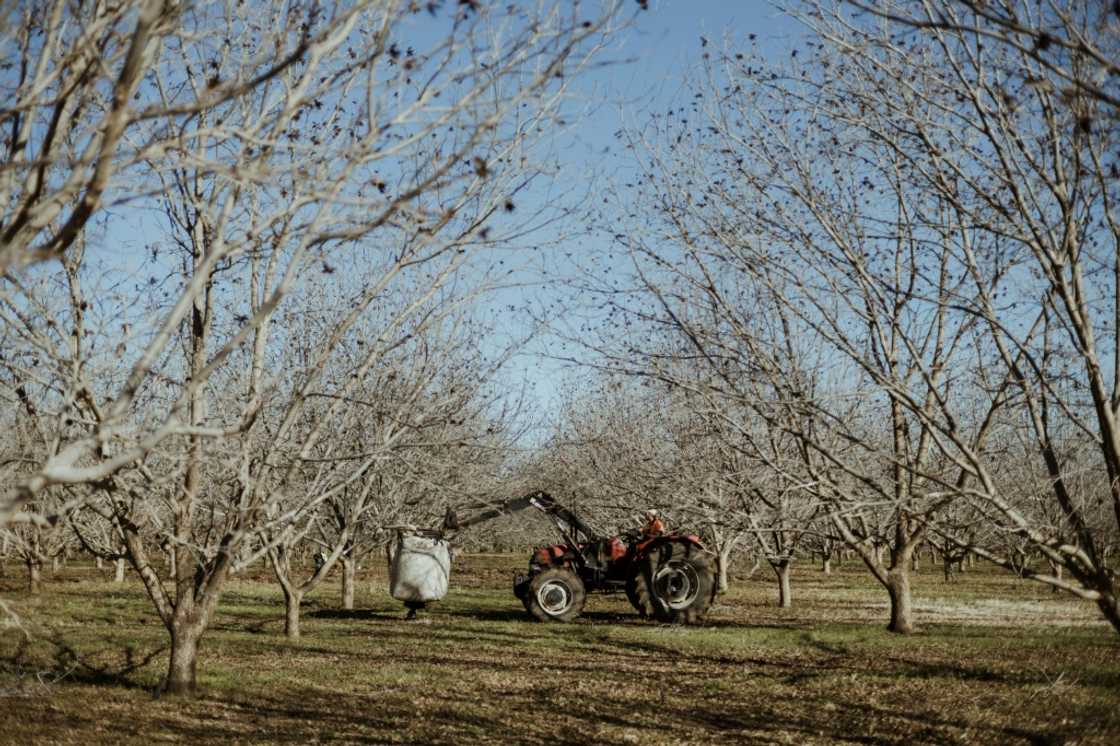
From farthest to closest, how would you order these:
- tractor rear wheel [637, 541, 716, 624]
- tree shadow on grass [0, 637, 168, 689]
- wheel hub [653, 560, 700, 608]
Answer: wheel hub [653, 560, 700, 608]
tractor rear wheel [637, 541, 716, 624]
tree shadow on grass [0, 637, 168, 689]

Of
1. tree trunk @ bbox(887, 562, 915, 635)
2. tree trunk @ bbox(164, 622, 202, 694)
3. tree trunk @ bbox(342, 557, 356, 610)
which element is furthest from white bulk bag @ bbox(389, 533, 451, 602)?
tree trunk @ bbox(164, 622, 202, 694)

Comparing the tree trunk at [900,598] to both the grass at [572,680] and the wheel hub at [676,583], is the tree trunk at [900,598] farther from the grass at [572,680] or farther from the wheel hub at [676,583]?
the wheel hub at [676,583]

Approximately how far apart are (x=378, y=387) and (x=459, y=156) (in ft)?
30.6

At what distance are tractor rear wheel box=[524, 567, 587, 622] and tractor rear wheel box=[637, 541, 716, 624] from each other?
1.17 meters

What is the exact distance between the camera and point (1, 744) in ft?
25.3

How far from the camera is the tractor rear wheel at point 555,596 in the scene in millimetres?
17547

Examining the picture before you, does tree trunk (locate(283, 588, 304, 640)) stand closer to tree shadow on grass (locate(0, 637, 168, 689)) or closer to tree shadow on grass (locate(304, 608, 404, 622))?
tree shadow on grass (locate(0, 637, 168, 689))

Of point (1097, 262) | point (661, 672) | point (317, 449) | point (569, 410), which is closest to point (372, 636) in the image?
point (317, 449)

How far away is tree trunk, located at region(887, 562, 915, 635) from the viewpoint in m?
14.7

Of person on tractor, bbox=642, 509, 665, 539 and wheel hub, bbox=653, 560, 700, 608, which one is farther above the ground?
person on tractor, bbox=642, 509, 665, 539

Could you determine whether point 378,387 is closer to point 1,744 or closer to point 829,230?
point 1,744

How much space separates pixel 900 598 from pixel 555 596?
235 inches

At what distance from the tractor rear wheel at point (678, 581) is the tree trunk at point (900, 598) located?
3227 mm

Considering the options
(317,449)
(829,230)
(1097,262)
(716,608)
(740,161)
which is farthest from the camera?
(716,608)
